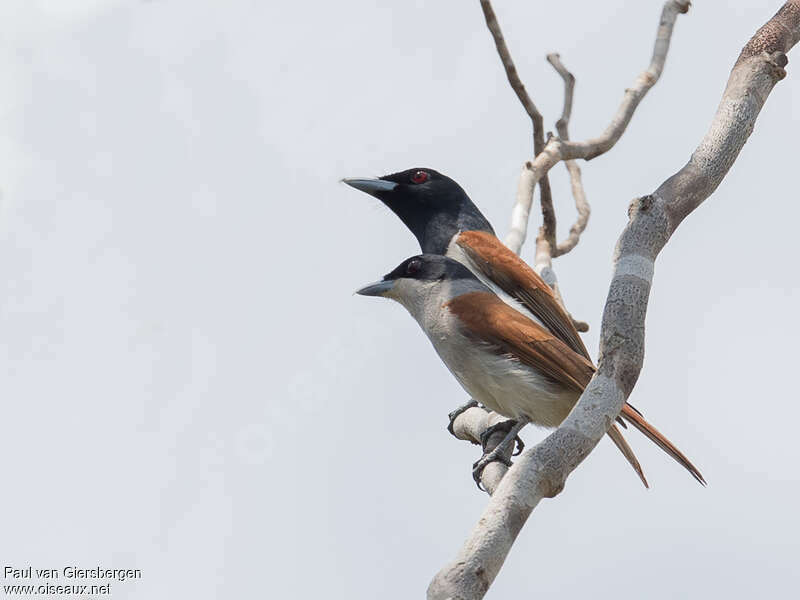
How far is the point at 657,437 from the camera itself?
473cm

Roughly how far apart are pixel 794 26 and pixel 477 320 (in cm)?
204

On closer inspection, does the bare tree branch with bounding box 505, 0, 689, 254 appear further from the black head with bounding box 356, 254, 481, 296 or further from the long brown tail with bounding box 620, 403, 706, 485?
the long brown tail with bounding box 620, 403, 706, 485

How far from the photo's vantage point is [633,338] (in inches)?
121

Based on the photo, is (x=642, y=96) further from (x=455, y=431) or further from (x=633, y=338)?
(x=633, y=338)

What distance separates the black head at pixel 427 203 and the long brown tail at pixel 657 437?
2.40 metres

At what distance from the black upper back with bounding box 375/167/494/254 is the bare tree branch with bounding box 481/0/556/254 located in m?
0.49

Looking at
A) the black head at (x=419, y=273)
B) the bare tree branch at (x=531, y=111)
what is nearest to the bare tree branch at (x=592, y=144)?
the bare tree branch at (x=531, y=111)

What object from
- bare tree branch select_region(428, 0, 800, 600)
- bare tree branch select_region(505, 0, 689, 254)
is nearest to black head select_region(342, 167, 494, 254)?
bare tree branch select_region(505, 0, 689, 254)

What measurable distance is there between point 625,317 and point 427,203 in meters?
4.17

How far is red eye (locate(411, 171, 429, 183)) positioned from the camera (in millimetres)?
7246

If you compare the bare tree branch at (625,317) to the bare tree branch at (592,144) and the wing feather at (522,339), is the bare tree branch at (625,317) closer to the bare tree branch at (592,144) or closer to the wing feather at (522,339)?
the wing feather at (522,339)

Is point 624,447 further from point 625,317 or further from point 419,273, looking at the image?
point 625,317

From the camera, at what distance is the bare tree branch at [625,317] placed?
266 cm

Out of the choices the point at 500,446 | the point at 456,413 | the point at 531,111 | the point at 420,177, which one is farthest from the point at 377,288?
the point at 531,111
